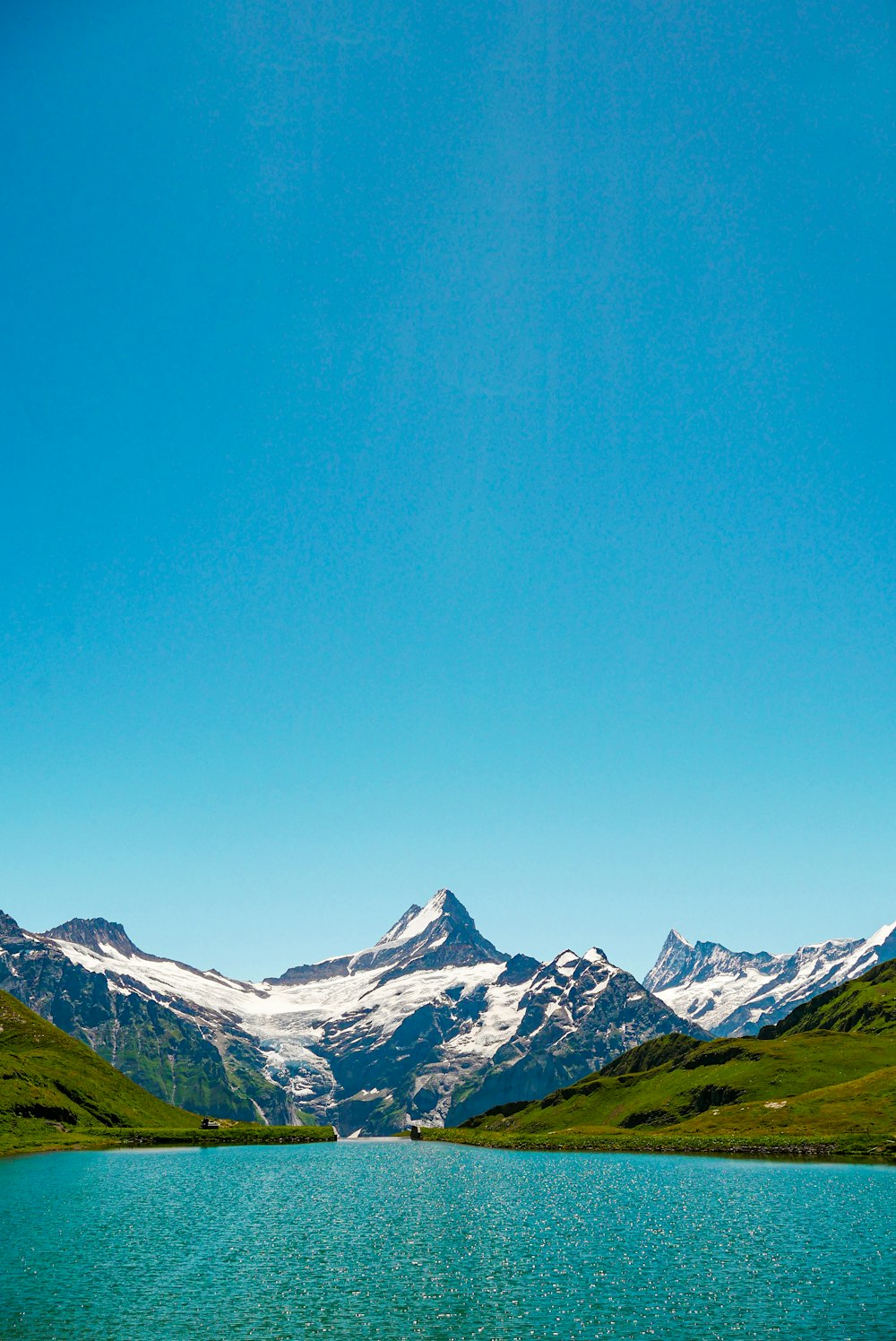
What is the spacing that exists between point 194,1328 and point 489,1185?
93156 mm

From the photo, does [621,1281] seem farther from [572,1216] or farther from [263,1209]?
[263,1209]

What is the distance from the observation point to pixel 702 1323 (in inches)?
2110

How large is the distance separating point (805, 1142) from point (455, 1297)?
118 meters

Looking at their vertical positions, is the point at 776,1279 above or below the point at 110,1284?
below

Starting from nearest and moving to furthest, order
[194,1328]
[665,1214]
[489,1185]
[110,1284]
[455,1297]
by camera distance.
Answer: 1. [194,1328]
2. [455,1297]
3. [110,1284]
4. [665,1214]
5. [489,1185]

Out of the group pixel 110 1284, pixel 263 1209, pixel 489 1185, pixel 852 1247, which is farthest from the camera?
pixel 489 1185

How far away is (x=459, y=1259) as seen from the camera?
241 feet

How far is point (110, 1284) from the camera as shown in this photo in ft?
212

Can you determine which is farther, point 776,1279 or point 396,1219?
point 396,1219

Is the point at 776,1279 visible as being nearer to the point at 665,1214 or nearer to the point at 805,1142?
the point at 665,1214

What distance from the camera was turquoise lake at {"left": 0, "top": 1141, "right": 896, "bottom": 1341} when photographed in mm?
53812

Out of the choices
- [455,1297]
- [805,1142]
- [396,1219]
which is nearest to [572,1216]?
[396,1219]

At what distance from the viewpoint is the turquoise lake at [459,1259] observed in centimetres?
5381

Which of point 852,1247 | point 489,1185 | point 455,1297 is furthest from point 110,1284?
point 489,1185
